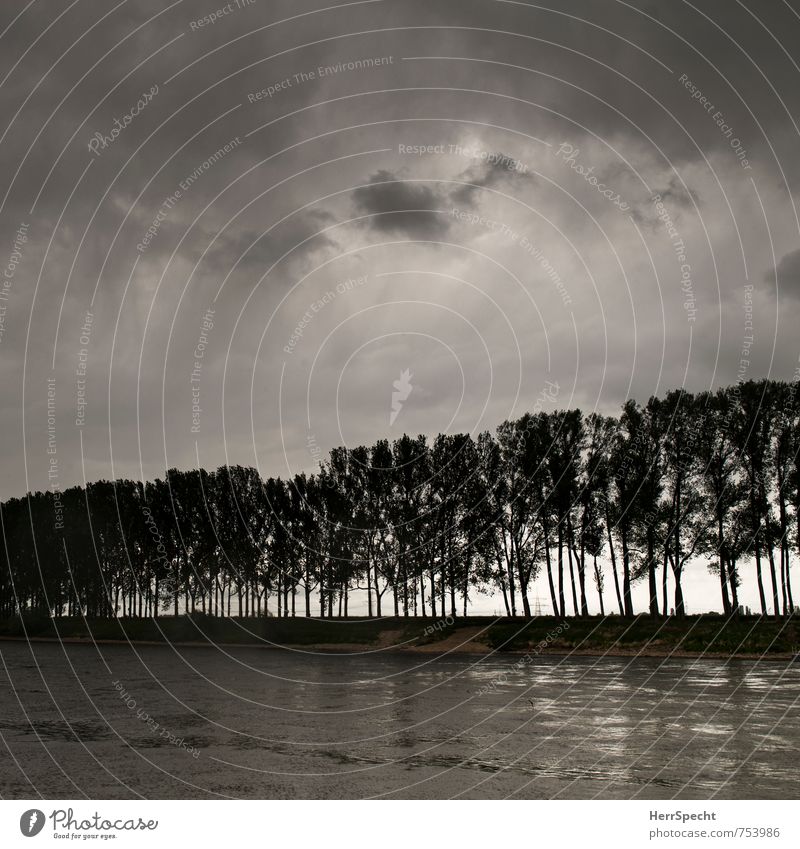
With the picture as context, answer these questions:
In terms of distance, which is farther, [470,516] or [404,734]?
[470,516]

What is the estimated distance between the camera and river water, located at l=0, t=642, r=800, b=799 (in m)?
16.6

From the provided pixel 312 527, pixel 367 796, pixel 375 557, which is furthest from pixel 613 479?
pixel 367 796

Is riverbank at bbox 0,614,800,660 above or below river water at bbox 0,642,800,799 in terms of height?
below

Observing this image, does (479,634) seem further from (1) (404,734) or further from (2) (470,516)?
(1) (404,734)

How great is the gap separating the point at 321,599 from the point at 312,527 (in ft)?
26.5

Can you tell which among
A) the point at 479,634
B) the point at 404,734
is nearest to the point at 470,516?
the point at 479,634

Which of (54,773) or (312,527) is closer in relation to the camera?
(54,773)

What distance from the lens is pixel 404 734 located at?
23719 millimetres

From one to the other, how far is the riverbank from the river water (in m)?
10.4

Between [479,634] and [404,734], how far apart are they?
47.1 meters

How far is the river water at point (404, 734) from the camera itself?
652 inches

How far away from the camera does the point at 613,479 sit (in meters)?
69.8
